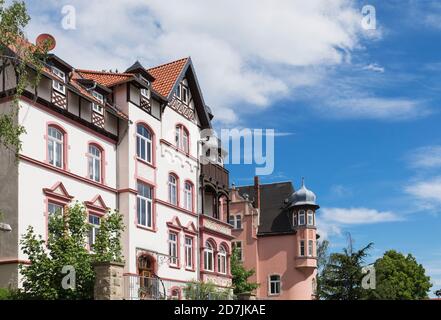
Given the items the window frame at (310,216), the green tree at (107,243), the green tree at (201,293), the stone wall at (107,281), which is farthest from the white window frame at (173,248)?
the window frame at (310,216)

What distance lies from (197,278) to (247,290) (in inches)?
492

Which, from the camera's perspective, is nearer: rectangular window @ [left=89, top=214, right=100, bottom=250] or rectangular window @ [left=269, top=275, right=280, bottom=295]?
rectangular window @ [left=89, top=214, right=100, bottom=250]

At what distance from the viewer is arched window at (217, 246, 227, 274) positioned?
1627 inches

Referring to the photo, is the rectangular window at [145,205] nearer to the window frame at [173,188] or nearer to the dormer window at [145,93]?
the window frame at [173,188]

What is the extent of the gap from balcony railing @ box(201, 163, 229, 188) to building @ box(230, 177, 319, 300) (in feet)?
50.8

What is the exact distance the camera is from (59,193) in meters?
27.4

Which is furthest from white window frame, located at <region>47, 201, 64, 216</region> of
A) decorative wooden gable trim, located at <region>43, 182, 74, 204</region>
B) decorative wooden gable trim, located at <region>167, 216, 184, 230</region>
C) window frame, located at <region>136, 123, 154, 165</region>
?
decorative wooden gable trim, located at <region>167, 216, 184, 230</region>

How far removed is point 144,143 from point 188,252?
23.0ft

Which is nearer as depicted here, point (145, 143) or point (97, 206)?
point (97, 206)

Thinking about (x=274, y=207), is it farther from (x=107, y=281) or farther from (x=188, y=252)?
(x=107, y=281)

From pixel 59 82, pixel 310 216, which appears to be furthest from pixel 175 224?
pixel 310 216

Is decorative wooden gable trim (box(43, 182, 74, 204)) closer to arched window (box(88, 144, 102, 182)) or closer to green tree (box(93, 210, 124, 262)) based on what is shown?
arched window (box(88, 144, 102, 182))

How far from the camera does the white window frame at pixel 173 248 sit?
3517 centimetres
